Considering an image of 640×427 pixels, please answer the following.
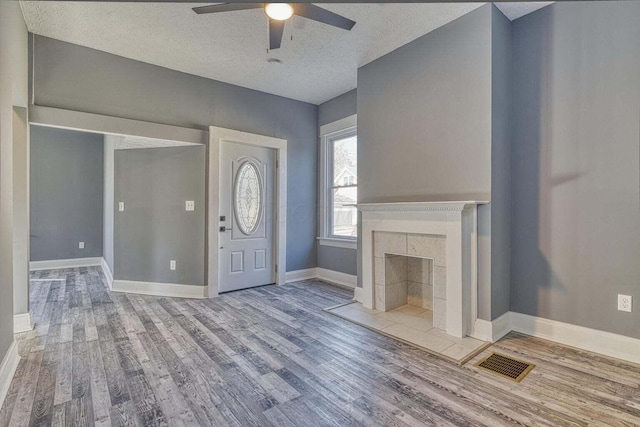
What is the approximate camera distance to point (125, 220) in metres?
4.55

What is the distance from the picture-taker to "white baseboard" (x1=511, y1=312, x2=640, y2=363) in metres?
2.57

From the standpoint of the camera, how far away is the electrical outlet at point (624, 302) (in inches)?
102

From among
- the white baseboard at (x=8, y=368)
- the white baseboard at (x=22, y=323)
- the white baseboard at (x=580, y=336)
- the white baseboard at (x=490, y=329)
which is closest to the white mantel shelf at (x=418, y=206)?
the white baseboard at (x=490, y=329)

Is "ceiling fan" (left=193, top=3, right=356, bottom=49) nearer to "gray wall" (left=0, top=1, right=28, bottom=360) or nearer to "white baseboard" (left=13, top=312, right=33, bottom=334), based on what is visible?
"gray wall" (left=0, top=1, right=28, bottom=360)

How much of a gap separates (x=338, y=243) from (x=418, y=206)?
2034 mm

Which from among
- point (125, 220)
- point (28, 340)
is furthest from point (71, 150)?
point (28, 340)

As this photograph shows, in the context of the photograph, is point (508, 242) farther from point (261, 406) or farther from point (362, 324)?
point (261, 406)

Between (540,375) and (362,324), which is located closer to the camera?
(540,375)

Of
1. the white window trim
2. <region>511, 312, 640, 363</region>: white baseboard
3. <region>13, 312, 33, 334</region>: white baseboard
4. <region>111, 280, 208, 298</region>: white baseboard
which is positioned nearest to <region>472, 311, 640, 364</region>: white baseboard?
<region>511, 312, 640, 363</region>: white baseboard

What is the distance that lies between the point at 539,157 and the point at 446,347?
1896 millimetres

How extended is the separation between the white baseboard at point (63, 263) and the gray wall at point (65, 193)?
7 cm

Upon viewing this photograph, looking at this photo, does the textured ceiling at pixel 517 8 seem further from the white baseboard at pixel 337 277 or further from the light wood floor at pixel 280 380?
the white baseboard at pixel 337 277

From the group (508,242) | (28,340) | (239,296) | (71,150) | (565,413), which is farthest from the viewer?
(71,150)

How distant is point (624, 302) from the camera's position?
103 inches
